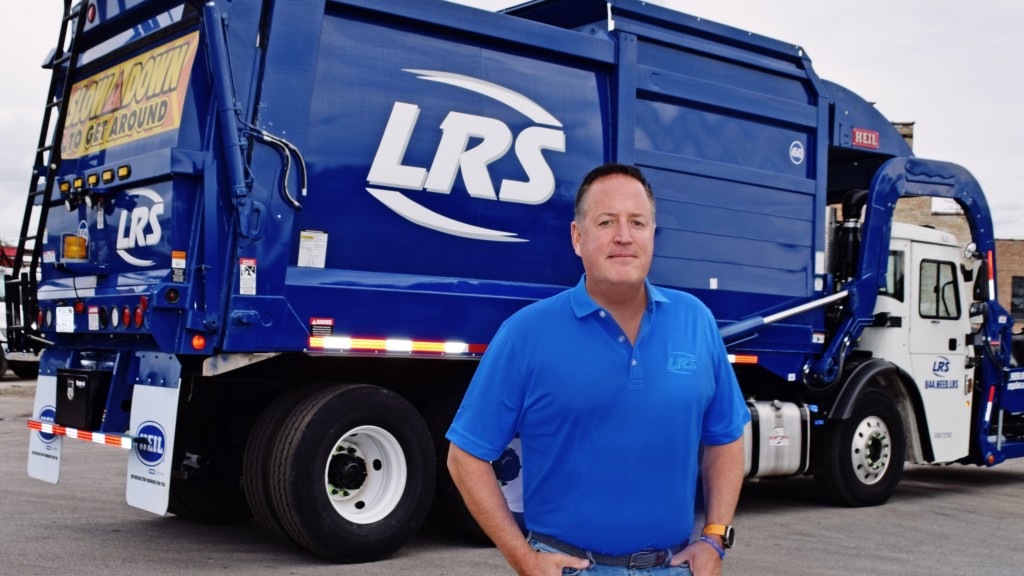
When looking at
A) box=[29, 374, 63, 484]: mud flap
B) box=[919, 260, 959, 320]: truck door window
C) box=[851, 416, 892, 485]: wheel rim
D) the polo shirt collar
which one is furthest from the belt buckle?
box=[919, 260, 959, 320]: truck door window

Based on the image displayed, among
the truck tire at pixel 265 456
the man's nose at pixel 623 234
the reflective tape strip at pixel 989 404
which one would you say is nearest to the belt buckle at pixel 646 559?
the man's nose at pixel 623 234

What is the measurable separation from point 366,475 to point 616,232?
4.43m

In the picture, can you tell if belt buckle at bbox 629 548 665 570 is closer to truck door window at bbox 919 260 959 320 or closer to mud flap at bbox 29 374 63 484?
mud flap at bbox 29 374 63 484

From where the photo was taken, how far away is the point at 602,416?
8.59 ft

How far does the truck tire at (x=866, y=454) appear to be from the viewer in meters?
9.44

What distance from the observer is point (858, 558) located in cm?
726

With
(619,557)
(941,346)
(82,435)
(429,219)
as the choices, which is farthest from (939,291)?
(619,557)

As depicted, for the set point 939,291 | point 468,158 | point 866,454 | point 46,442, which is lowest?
point 46,442

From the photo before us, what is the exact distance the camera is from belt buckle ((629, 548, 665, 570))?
105 inches

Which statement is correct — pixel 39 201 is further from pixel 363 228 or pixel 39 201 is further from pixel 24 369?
pixel 24 369

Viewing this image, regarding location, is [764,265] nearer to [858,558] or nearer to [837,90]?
[837,90]

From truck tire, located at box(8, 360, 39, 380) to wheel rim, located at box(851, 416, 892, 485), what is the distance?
1912 cm

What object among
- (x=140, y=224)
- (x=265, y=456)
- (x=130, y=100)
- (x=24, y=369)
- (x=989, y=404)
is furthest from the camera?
(x=24, y=369)

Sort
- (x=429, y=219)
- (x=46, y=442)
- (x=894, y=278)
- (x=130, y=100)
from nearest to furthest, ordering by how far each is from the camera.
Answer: (x=429, y=219), (x=130, y=100), (x=46, y=442), (x=894, y=278)
